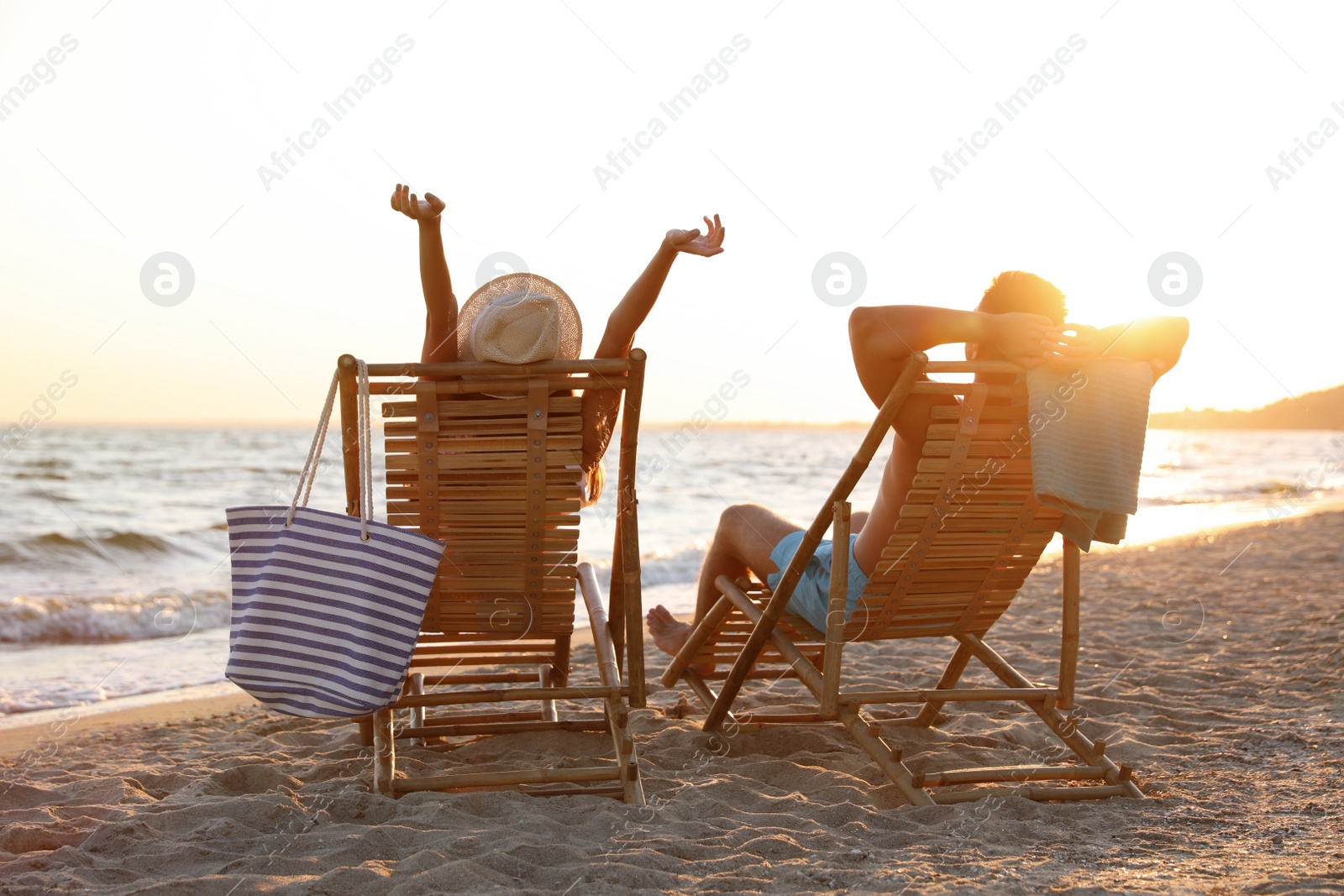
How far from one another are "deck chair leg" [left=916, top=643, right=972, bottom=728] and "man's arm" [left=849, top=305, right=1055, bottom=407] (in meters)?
1.23

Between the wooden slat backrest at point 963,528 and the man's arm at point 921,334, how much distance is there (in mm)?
129

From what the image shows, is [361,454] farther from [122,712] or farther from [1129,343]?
[122,712]

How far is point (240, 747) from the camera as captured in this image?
11.9 feet

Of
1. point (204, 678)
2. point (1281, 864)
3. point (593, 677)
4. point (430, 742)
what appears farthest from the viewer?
point (204, 678)

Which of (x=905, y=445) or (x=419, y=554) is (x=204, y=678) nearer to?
(x=419, y=554)

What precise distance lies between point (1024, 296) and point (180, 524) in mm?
12224

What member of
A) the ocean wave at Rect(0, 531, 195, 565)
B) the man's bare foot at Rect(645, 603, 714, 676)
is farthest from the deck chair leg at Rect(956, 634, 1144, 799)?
the ocean wave at Rect(0, 531, 195, 565)

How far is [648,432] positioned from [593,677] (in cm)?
4916

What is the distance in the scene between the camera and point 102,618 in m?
6.67

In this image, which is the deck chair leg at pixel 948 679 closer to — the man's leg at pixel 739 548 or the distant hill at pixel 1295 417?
the man's leg at pixel 739 548

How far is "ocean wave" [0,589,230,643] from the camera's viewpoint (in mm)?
6434

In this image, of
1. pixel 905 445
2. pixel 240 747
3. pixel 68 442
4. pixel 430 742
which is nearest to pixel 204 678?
pixel 240 747

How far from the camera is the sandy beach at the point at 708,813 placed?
2.25 meters

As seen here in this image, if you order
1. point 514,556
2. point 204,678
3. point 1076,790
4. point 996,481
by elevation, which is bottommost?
point 204,678
